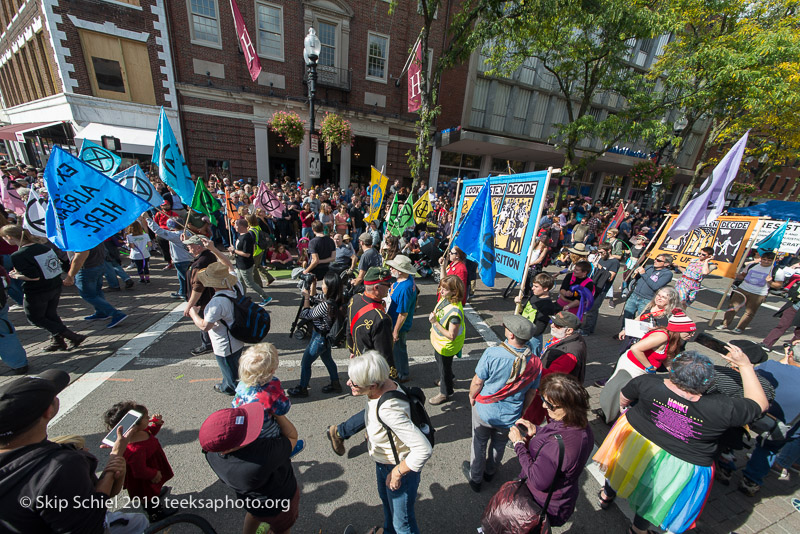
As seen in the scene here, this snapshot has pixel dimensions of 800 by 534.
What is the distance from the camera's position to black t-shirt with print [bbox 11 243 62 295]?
12.7 ft

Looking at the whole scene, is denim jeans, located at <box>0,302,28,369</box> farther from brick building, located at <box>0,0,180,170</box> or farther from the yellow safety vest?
brick building, located at <box>0,0,180,170</box>

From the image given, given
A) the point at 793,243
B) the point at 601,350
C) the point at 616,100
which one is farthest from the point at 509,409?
the point at 616,100

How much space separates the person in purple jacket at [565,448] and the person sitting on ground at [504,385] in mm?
512

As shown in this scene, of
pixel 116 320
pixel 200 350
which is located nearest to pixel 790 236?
pixel 200 350

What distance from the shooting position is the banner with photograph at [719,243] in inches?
266

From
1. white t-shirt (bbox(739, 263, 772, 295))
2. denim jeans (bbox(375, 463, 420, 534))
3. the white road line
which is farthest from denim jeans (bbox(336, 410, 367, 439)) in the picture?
white t-shirt (bbox(739, 263, 772, 295))

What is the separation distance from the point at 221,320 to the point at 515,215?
454 centimetres

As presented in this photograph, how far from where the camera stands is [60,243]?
383cm

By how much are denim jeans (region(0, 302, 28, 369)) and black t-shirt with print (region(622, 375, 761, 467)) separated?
22.8 ft

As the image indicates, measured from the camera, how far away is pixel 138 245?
659cm

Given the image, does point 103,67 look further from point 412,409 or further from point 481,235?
point 412,409

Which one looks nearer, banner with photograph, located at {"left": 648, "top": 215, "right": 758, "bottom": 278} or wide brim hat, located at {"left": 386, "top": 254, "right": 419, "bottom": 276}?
wide brim hat, located at {"left": 386, "top": 254, "right": 419, "bottom": 276}

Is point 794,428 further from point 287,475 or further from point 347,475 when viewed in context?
point 287,475

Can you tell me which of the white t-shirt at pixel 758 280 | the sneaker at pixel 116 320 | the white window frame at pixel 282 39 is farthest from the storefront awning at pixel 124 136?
the white t-shirt at pixel 758 280
